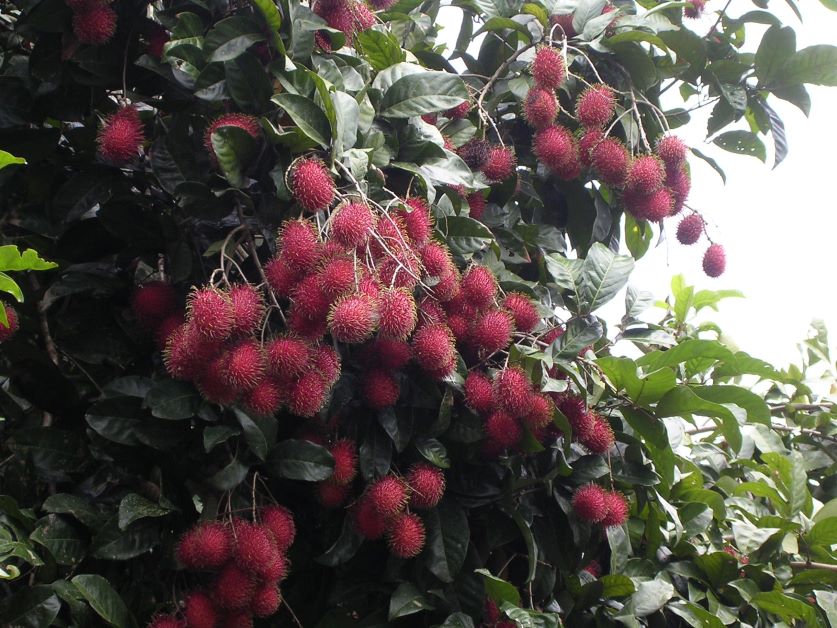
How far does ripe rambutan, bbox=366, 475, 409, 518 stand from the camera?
114 centimetres

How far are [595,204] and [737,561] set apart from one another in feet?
2.37

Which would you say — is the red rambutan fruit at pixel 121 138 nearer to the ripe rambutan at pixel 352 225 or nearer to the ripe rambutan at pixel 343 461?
the ripe rambutan at pixel 352 225

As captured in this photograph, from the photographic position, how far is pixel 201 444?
1190mm

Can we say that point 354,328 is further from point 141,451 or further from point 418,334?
point 141,451

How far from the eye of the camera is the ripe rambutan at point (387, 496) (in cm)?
114

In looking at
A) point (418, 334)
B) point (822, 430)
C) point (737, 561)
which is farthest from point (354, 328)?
point (822, 430)

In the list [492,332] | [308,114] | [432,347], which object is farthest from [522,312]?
[308,114]

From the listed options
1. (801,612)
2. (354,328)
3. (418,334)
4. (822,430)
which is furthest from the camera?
(822,430)

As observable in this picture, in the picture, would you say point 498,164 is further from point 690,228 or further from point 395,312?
point 395,312

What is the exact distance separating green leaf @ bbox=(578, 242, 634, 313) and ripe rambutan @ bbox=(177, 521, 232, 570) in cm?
66

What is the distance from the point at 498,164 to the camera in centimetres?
148

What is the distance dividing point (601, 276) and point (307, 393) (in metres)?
0.58

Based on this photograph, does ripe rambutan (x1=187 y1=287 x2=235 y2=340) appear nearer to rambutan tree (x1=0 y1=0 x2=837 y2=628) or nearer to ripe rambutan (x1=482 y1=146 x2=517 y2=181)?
rambutan tree (x1=0 y1=0 x2=837 y2=628)

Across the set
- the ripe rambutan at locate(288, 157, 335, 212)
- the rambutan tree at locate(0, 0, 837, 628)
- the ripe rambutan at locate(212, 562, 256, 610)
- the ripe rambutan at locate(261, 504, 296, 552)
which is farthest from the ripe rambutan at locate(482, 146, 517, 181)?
the ripe rambutan at locate(212, 562, 256, 610)
